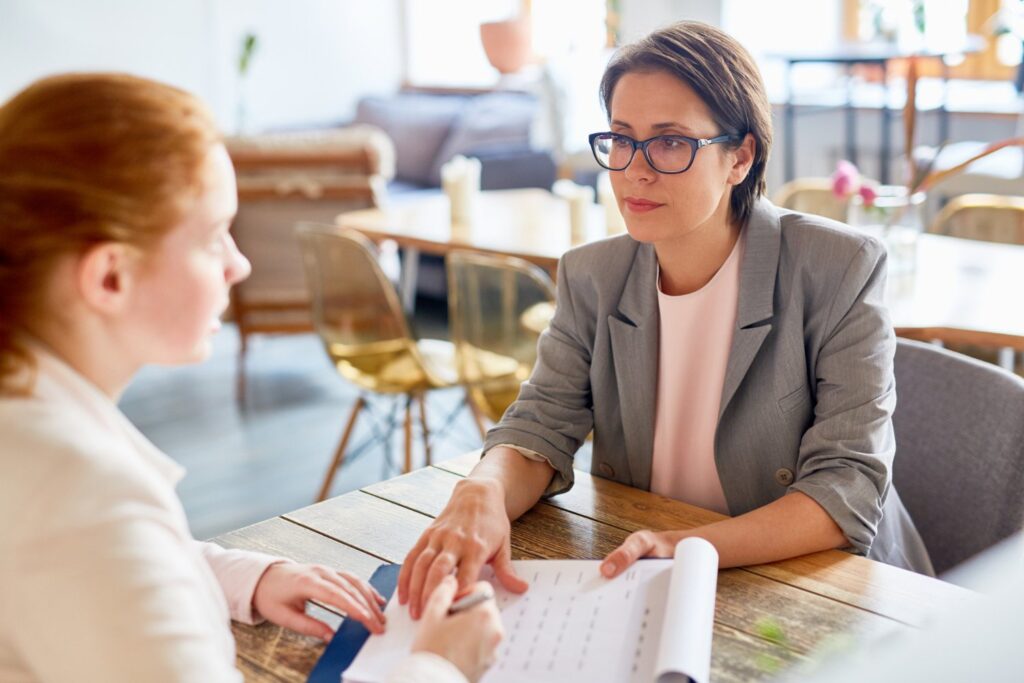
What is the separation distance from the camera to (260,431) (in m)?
4.20

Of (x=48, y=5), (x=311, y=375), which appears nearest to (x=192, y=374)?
(x=311, y=375)

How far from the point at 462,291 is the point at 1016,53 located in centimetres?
370

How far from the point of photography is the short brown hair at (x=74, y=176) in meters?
0.72

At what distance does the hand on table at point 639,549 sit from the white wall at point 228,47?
20.9ft

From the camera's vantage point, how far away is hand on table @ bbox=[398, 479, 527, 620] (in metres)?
1.12

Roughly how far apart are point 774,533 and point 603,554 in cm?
19

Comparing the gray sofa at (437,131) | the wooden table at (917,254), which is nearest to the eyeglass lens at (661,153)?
the wooden table at (917,254)

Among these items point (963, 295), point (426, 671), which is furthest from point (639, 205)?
point (963, 295)

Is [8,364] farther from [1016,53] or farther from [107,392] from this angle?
[1016,53]

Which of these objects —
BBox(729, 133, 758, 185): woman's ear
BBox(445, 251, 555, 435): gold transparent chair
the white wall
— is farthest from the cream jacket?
the white wall

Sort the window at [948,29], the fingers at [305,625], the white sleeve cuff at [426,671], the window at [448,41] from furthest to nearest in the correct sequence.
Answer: the window at [448,41] → the window at [948,29] → the fingers at [305,625] → the white sleeve cuff at [426,671]

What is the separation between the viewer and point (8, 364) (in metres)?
0.74

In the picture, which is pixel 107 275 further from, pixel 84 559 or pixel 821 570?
pixel 821 570

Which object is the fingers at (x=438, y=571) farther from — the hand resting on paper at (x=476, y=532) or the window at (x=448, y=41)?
the window at (x=448, y=41)
